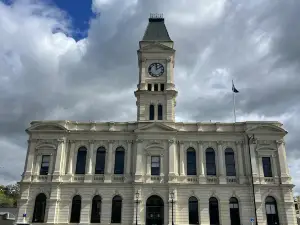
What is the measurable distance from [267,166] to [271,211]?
236 inches

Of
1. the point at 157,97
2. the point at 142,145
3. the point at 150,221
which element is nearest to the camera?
the point at 150,221

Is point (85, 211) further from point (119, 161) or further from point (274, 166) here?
point (274, 166)

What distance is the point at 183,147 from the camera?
45.4 metres

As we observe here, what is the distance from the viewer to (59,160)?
146 feet

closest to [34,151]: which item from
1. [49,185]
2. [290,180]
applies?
[49,185]

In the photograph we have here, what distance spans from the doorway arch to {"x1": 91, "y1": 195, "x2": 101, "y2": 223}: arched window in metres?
6.45

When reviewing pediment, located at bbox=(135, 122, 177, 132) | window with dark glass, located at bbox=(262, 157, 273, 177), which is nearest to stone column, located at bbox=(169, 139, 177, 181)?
pediment, located at bbox=(135, 122, 177, 132)

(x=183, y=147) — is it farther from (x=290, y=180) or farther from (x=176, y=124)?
(x=290, y=180)

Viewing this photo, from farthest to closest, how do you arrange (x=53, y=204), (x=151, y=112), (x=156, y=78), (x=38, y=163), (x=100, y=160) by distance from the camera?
(x=156, y=78)
(x=151, y=112)
(x=100, y=160)
(x=38, y=163)
(x=53, y=204)

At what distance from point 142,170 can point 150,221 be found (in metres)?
6.67

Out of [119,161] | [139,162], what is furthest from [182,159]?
[119,161]

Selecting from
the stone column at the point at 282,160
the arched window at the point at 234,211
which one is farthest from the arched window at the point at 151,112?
the stone column at the point at 282,160

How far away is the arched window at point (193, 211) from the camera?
138 ft

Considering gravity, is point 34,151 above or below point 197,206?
above
